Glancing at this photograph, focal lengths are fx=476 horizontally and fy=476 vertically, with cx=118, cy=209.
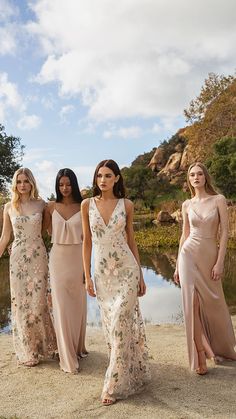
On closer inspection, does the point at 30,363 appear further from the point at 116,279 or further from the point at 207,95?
the point at 207,95

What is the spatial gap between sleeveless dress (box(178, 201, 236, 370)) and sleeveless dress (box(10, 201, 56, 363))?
174 centimetres

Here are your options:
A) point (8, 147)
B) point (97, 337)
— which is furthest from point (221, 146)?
point (97, 337)

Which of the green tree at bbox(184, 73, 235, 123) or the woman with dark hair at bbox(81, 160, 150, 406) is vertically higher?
the green tree at bbox(184, 73, 235, 123)

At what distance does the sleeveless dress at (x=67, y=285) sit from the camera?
18.1 feet

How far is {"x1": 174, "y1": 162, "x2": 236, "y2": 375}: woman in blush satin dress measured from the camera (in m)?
5.48

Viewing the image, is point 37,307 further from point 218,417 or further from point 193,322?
point 218,417

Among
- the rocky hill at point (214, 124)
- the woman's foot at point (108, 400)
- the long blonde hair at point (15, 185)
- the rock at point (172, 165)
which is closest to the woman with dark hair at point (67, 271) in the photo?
the long blonde hair at point (15, 185)

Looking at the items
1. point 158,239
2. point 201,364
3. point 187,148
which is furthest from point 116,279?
point 187,148

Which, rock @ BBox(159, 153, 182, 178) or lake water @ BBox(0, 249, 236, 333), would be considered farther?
rock @ BBox(159, 153, 182, 178)

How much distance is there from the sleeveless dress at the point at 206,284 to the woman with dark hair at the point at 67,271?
4.06 ft

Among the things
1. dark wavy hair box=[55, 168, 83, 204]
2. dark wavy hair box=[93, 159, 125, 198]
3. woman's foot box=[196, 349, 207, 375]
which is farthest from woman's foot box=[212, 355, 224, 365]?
dark wavy hair box=[55, 168, 83, 204]

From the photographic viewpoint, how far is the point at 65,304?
18.2 feet

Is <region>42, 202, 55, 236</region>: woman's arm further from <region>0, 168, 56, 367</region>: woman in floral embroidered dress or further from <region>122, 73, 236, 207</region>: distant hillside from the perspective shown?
<region>122, 73, 236, 207</region>: distant hillside

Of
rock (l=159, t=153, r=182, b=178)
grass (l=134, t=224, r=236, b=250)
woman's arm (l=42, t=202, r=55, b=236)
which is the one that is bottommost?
grass (l=134, t=224, r=236, b=250)
